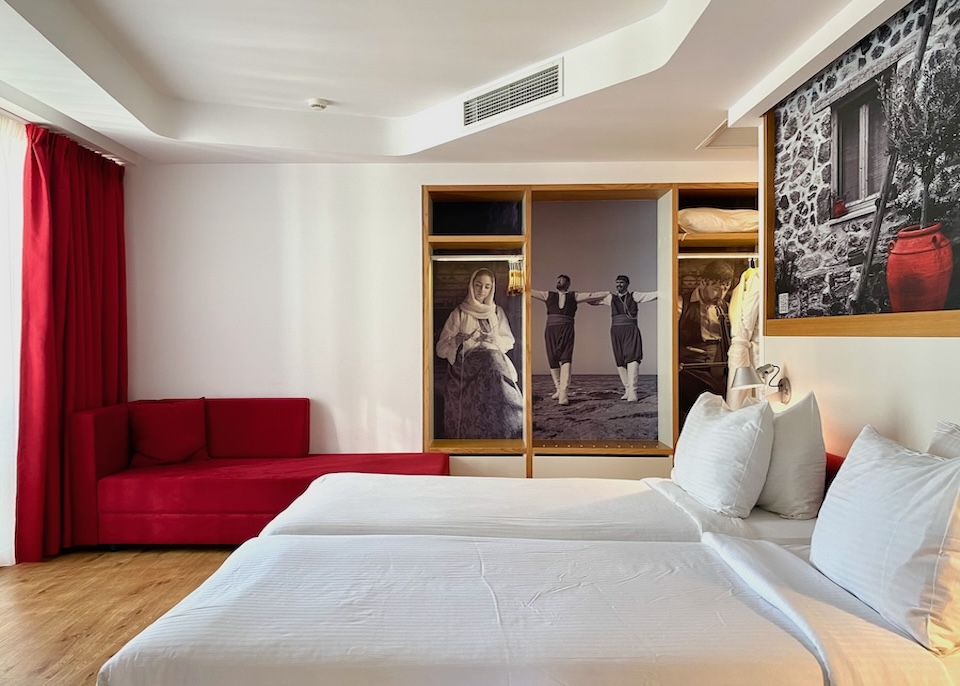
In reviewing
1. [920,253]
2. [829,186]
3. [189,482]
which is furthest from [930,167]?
[189,482]

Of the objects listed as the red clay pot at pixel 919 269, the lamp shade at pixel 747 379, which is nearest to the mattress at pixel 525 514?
the lamp shade at pixel 747 379

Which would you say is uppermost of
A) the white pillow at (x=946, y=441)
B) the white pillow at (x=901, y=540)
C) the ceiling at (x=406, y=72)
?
the ceiling at (x=406, y=72)

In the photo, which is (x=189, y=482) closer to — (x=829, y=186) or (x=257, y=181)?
(x=257, y=181)

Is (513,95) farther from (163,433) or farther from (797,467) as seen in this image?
(163,433)

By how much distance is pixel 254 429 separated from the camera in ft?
14.0

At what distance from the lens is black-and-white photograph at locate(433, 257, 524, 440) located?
4.59 meters

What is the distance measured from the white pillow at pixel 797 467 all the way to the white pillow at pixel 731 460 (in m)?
0.05

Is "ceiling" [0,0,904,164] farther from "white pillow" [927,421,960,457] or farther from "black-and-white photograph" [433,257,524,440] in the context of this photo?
"white pillow" [927,421,960,457]

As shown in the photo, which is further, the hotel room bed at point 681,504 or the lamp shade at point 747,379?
the lamp shade at point 747,379

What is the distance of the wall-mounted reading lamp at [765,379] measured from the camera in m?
3.01

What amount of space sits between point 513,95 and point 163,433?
282cm

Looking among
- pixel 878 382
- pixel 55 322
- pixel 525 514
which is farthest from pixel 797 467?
pixel 55 322

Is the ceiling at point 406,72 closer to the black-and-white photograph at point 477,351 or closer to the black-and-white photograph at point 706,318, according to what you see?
the black-and-white photograph at point 706,318

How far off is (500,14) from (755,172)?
7.65 ft
